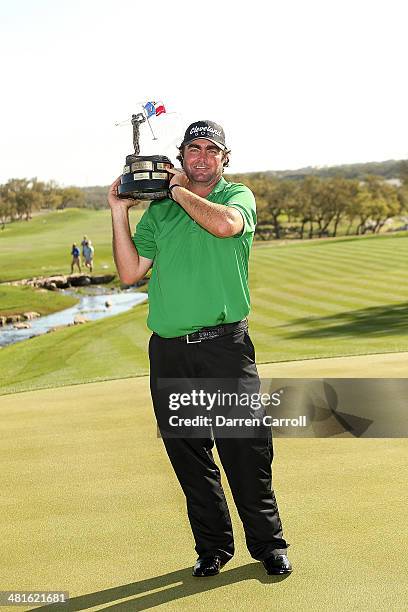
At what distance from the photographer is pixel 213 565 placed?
→ 3.84 m

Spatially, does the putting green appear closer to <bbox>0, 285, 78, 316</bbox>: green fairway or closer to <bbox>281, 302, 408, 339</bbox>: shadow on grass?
<bbox>281, 302, 408, 339</bbox>: shadow on grass

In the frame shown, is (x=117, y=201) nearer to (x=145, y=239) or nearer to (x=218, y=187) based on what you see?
(x=145, y=239)

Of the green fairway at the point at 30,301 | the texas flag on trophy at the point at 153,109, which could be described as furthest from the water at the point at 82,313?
the texas flag on trophy at the point at 153,109

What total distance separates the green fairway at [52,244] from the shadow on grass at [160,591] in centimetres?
4956

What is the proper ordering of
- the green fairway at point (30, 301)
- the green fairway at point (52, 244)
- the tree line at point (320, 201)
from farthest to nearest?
the tree line at point (320, 201)
the green fairway at point (52, 244)
the green fairway at point (30, 301)

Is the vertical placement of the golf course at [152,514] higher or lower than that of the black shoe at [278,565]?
lower

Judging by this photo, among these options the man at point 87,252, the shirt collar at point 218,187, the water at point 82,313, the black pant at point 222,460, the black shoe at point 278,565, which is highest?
the shirt collar at point 218,187

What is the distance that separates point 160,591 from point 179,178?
1.86m

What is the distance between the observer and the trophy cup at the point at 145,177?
392 cm

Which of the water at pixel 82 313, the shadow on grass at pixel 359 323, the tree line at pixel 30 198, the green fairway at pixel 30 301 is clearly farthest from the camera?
the tree line at pixel 30 198

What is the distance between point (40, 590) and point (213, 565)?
0.77 metres

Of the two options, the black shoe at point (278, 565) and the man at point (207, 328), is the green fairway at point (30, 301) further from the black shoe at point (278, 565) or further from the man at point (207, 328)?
the black shoe at point (278, 565)

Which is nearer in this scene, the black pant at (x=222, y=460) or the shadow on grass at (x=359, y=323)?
the black pant at (x=222, y=460)

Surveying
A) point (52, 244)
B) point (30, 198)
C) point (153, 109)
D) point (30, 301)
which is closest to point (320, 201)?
point (52, 244)
